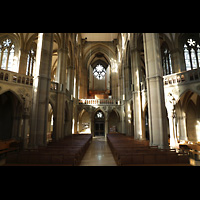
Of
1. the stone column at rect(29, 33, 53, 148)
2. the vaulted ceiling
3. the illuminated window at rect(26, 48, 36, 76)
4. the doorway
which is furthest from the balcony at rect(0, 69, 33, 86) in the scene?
the vaulted ceiling

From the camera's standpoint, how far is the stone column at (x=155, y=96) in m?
8.33

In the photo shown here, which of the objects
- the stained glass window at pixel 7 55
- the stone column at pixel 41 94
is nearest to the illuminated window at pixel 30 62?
the stained glass window at pixel 7 55

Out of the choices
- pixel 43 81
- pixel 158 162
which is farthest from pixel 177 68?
pixel 43 81

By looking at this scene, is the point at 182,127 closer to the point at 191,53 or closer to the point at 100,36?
the point at 191,53

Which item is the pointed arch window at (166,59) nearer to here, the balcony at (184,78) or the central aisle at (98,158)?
the balcony at (184,78)

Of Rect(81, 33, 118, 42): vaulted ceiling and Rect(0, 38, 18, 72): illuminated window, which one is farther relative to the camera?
Rect(81, 33, 118, 42): vaulted ceiling

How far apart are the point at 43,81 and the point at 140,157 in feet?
25.3

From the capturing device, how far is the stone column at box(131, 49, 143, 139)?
12945mm

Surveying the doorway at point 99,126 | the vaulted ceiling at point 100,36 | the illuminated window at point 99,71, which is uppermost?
the vaulted ceiling at point 100,36

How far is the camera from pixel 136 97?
44.8 ft

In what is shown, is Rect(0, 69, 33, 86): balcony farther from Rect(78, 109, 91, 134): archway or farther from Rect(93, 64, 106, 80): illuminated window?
Rect(93, 64, 106, 80): illuminated window

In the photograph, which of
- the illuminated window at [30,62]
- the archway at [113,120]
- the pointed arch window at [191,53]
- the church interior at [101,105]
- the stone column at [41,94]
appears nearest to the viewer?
the church interior at [101,105]

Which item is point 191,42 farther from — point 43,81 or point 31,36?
point 31,36

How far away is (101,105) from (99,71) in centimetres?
1371
